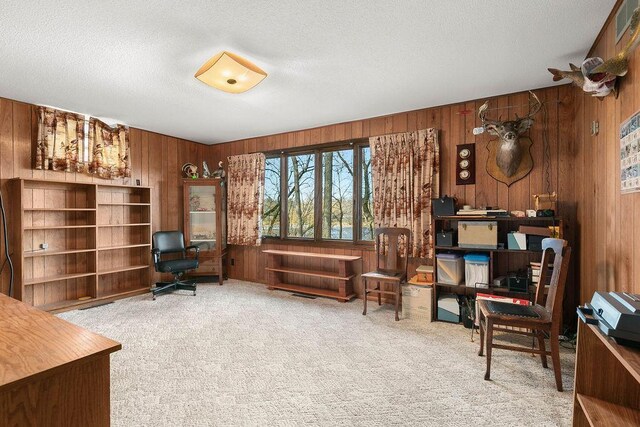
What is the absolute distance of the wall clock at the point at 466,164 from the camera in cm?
364

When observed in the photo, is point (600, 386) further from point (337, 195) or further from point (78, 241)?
point (78, 241)

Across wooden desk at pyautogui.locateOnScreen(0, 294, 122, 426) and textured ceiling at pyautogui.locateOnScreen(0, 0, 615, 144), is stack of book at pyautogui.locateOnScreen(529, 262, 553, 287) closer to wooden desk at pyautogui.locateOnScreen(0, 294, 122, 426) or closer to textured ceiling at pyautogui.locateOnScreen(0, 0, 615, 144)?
textured ceiling at pyautogui.locateOnScreen(0, 0, 615, 144)

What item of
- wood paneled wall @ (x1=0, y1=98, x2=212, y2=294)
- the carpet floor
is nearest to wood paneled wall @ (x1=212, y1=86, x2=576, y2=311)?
the carpet floor

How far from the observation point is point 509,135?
10.4ft

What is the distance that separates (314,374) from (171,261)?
125 inches

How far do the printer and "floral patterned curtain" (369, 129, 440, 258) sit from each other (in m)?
2.49

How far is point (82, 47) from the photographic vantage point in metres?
2.46

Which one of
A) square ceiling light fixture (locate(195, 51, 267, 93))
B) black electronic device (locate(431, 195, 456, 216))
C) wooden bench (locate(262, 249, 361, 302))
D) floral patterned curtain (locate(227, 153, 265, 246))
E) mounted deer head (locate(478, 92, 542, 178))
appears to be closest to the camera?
square ceiling light fixture (locate(195, 51, 267, 93))

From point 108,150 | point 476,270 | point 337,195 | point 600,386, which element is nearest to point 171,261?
point 108,150

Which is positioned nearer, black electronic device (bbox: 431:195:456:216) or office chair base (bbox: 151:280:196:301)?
black electronic device (bbox: 431:195:456:216)

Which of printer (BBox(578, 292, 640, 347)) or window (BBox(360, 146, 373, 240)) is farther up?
window (BBox(360, 146, 373, 240))

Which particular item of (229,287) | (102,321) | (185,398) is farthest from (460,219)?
(102,321)

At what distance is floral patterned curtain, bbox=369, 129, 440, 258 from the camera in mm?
3830

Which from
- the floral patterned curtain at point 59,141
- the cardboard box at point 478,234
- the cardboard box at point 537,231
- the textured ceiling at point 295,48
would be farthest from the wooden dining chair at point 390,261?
the floral patterned curtain at point 59,141
